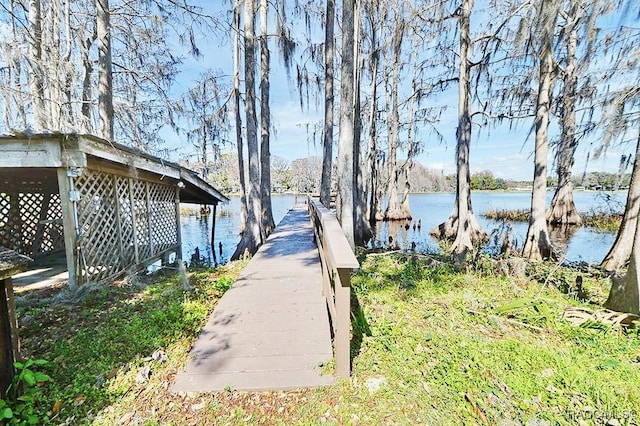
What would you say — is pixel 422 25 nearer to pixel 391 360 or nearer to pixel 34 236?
pixel 391 360

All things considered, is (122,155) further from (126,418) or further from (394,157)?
(394,157)

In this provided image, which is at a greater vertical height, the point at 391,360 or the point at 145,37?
the point at 145,37

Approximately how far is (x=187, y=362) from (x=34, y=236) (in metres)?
7.24

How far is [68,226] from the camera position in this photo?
4.04 meters

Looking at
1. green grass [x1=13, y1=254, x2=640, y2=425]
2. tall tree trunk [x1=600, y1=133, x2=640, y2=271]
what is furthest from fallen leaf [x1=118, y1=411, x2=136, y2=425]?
tall tree trunk [x1=600, y1=133, x2=640, y2=271]

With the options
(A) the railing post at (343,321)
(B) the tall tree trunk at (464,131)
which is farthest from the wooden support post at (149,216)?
(B) the tall tree trunk at (464,131)

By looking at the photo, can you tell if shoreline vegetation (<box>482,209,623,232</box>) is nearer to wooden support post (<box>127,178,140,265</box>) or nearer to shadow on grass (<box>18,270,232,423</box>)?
shadow on grass (<box>18,270,232,423</box>)

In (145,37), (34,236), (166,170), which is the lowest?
(34,236)

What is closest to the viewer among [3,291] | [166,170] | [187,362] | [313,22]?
[3,291]

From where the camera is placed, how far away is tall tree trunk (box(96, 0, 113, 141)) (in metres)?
5.90

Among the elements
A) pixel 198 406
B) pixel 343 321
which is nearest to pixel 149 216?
pixel 198 406

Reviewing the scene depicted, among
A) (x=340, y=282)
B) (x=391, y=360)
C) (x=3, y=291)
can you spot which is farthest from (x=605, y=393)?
(x=3, y=291)

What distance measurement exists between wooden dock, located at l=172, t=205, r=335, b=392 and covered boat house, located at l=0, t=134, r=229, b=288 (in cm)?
267

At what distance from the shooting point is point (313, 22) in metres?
9.17
